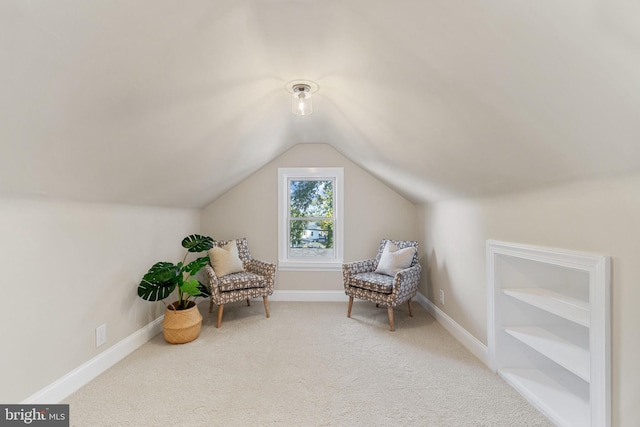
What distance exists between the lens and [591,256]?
1.38 meters

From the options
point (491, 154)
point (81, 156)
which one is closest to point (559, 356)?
point (491, 154)

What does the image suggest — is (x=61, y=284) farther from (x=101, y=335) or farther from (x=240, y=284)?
(x=240, y=284)

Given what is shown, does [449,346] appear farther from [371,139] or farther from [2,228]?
[2,228]

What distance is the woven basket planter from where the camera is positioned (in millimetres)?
2531

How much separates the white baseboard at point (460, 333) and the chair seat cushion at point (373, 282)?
66 centimetres

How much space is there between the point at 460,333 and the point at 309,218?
7.58 ft

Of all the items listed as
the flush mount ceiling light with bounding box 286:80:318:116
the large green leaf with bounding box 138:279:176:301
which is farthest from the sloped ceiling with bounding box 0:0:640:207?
the large green leaf with bounding box 138:279:176:301

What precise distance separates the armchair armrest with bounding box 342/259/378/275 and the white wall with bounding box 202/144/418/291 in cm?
36

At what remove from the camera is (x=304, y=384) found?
1.96m

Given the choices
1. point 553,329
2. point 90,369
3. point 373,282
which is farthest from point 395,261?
point 90,369

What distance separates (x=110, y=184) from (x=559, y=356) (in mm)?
3117

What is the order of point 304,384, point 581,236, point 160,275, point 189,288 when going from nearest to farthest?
1. point 581,236
2. point 304,384
3. point 160,275
4. point 189,288

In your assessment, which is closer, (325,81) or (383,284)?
(325,81)

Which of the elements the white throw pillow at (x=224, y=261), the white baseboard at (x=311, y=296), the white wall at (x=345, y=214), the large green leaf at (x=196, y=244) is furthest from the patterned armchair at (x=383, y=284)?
the large green leaf at (x=196, y=244)
